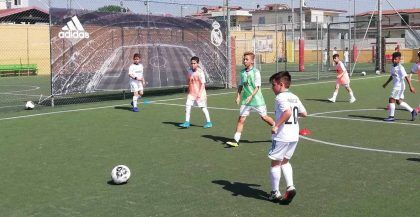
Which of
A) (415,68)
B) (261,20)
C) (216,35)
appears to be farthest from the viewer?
(261,20)

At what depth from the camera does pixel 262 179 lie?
7.94m

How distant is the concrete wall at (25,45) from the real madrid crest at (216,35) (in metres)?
22.7

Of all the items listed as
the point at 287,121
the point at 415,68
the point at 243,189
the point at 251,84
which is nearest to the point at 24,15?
the point at 415,68

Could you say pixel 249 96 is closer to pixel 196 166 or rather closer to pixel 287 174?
pixel 196 166

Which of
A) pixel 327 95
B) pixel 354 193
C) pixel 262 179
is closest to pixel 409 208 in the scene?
pixel 354 193

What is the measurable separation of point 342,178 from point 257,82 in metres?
3.49

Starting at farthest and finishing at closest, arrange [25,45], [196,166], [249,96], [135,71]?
[25,45] → [135,71] → [249,96] → [196,166]

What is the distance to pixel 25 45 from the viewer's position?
4241 cm

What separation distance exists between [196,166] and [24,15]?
47.0 m

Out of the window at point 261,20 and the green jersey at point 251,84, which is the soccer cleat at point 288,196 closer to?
the green jersey at point 251,84

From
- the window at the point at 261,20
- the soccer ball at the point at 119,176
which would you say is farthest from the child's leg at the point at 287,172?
the window at the point at 261,20

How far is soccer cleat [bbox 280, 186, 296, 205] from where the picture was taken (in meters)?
6.51

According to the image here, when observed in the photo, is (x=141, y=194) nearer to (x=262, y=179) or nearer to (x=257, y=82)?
(x=262, y=179)

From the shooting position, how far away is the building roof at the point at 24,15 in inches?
1875
